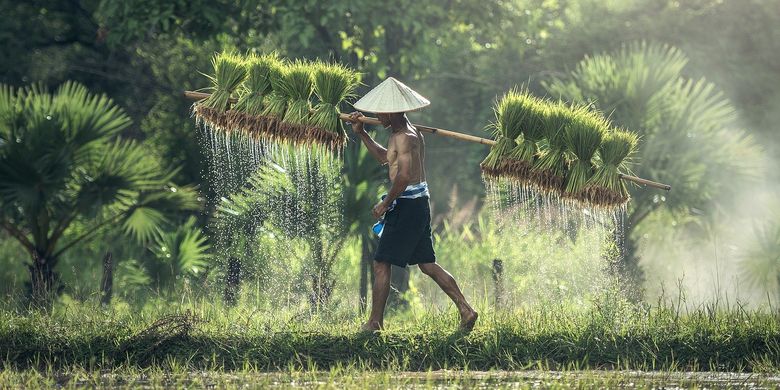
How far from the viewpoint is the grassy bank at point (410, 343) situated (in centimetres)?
951

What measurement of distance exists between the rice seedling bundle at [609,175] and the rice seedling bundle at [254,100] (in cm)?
263

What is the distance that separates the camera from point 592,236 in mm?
11867

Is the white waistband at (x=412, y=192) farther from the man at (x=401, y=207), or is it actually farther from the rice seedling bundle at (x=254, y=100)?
the rice seedling bundle at (x=254, y=100)

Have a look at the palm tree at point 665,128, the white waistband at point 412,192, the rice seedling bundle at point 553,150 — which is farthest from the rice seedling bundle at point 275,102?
the palm tree at point 665,128

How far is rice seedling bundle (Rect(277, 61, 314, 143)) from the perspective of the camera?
1055cm

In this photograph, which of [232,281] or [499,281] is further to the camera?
[232,281]

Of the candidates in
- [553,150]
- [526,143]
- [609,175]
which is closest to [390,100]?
[526,143]

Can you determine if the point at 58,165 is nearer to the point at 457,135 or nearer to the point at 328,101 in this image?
the point at 328,101

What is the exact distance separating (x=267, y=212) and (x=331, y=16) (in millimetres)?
3711

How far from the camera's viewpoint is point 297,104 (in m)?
10.6

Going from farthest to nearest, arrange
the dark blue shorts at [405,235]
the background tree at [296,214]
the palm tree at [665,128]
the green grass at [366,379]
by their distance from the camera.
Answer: the palm tree at [665,128], the background tree at [296,214], the dark blue shorts at [405,235], the green grass at [366,379]

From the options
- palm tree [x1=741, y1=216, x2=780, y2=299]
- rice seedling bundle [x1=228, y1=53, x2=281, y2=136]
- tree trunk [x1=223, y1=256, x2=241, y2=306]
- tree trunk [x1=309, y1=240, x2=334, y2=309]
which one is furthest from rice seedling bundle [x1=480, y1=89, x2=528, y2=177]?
palm tree [x1=741, y1=216, x2=780, y2=299]

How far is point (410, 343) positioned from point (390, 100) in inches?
72.4

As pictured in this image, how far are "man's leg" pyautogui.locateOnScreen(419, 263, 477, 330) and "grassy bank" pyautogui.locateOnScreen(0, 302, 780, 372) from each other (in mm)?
142
